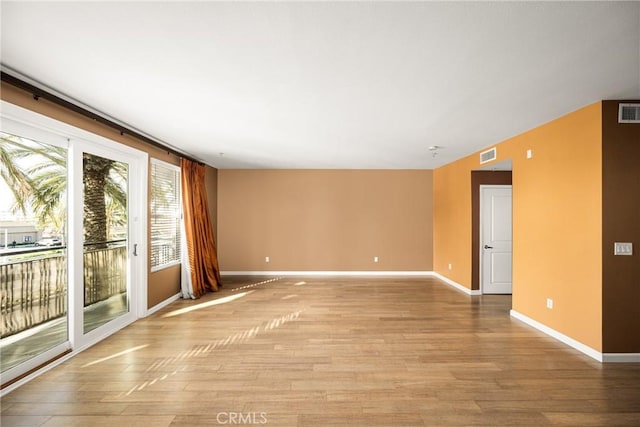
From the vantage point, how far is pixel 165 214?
5176 mm

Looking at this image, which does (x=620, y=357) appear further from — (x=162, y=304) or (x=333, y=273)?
(x=162, y=304)

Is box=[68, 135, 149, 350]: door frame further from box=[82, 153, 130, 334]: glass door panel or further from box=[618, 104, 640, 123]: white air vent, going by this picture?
box=[618, 104, 640, 123]: white air vent

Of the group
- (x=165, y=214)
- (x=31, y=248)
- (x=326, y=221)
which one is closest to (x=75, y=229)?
(x=31, y=248)

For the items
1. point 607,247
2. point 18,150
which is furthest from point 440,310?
point 18,150

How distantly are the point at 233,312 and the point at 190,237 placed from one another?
67.1 inches

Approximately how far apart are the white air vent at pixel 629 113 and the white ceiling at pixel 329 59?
0.46ft

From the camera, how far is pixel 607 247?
2.96m

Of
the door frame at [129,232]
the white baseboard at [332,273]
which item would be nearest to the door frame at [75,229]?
the door frame at [129,232]

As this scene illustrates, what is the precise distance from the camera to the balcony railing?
261cm

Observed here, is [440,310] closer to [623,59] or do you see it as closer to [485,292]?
[485,292]

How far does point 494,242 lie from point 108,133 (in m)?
6.20

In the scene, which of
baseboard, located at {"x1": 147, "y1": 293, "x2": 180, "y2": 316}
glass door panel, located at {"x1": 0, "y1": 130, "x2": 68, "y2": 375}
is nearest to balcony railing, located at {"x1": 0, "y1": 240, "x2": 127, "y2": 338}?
glass door panel, located at {"x1": 0, "y1": 130, "x2": 68, "y2": 375}

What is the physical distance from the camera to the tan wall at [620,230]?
2967mm

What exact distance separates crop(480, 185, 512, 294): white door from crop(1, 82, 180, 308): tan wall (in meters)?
5.51
